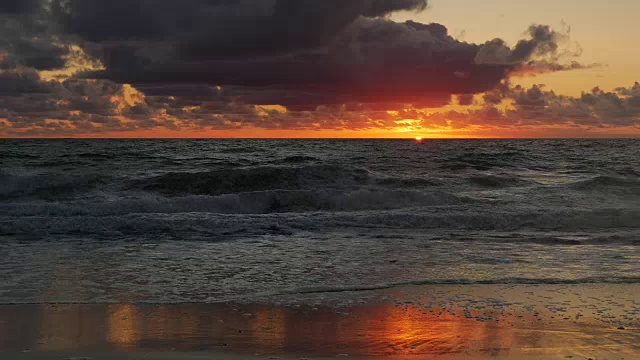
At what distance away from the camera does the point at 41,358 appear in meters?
5.53

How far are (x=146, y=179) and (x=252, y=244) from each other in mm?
18699

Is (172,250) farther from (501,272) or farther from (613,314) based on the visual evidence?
(613,314)

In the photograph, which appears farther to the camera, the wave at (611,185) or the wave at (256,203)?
the wave at (611,185)

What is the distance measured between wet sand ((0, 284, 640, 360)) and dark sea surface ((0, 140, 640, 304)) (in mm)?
750

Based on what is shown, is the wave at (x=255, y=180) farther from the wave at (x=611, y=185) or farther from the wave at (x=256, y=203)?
the wave at (x=611, y=185)

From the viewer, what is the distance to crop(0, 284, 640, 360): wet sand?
18.9 feet

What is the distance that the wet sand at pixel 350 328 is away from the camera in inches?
227

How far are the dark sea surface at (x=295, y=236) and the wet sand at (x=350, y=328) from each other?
75 centimetres

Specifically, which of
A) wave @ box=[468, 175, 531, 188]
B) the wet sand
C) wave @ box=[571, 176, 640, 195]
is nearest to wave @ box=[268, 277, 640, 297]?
the wet sand

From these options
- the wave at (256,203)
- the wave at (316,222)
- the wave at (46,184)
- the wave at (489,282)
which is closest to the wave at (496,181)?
the wave at (256,203)

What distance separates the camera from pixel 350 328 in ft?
21.7

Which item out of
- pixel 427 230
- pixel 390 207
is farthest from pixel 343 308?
pixel 390 207

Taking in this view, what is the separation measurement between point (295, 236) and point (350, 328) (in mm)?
7759

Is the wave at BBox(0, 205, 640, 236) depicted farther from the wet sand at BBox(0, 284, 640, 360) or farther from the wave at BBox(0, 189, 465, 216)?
the wet sand at BBox(0, 284, 640, 360)
